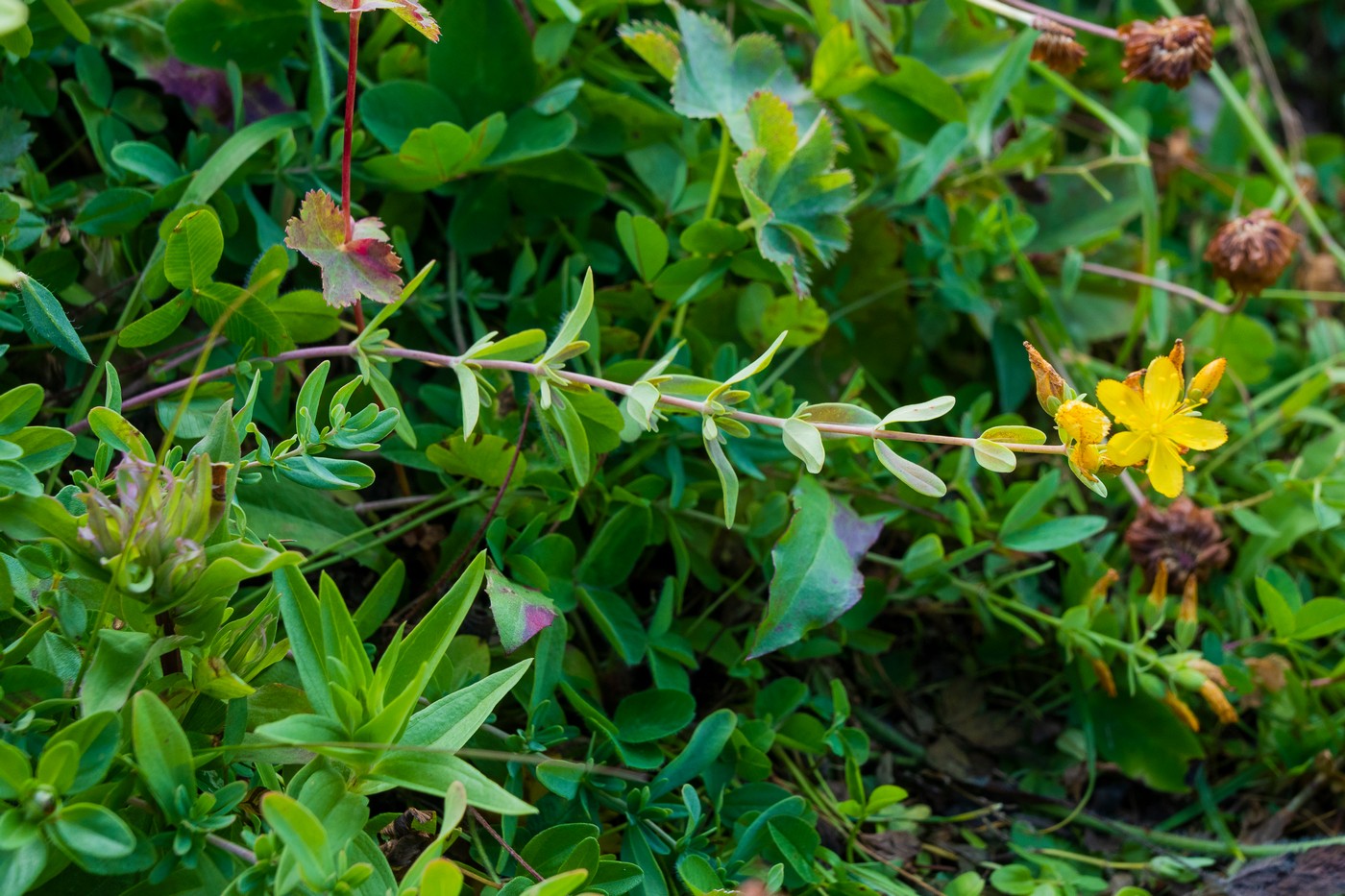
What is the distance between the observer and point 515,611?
89 cm

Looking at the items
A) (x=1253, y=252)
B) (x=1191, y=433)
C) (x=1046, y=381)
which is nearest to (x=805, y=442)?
(x=1046, y=381)

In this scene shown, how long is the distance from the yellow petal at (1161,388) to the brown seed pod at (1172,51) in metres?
0.60

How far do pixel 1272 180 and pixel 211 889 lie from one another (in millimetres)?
1914

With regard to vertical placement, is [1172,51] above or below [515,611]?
above

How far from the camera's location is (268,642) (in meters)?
0.84

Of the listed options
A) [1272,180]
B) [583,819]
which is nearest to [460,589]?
[583,819]

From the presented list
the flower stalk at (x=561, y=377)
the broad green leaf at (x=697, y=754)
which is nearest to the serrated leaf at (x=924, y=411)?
the flower stalk at (x=561, y=377)

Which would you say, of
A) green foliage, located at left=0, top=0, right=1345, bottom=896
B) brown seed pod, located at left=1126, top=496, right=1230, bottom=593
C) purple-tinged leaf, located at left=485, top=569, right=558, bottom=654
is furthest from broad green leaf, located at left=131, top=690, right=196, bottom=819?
brown seed pod, located at left=1126, top=496, right=1230, bottom=593

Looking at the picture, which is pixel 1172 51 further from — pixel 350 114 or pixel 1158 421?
pixel 350 114

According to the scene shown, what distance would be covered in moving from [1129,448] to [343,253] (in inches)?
26.9

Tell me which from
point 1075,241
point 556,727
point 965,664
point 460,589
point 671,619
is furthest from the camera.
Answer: point 1075,241

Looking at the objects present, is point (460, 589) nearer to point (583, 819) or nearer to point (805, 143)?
point (583, 819)

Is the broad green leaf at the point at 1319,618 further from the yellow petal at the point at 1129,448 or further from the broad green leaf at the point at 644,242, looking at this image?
the broad green leaf at the point at 644,242

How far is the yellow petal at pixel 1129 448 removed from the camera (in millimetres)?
808
